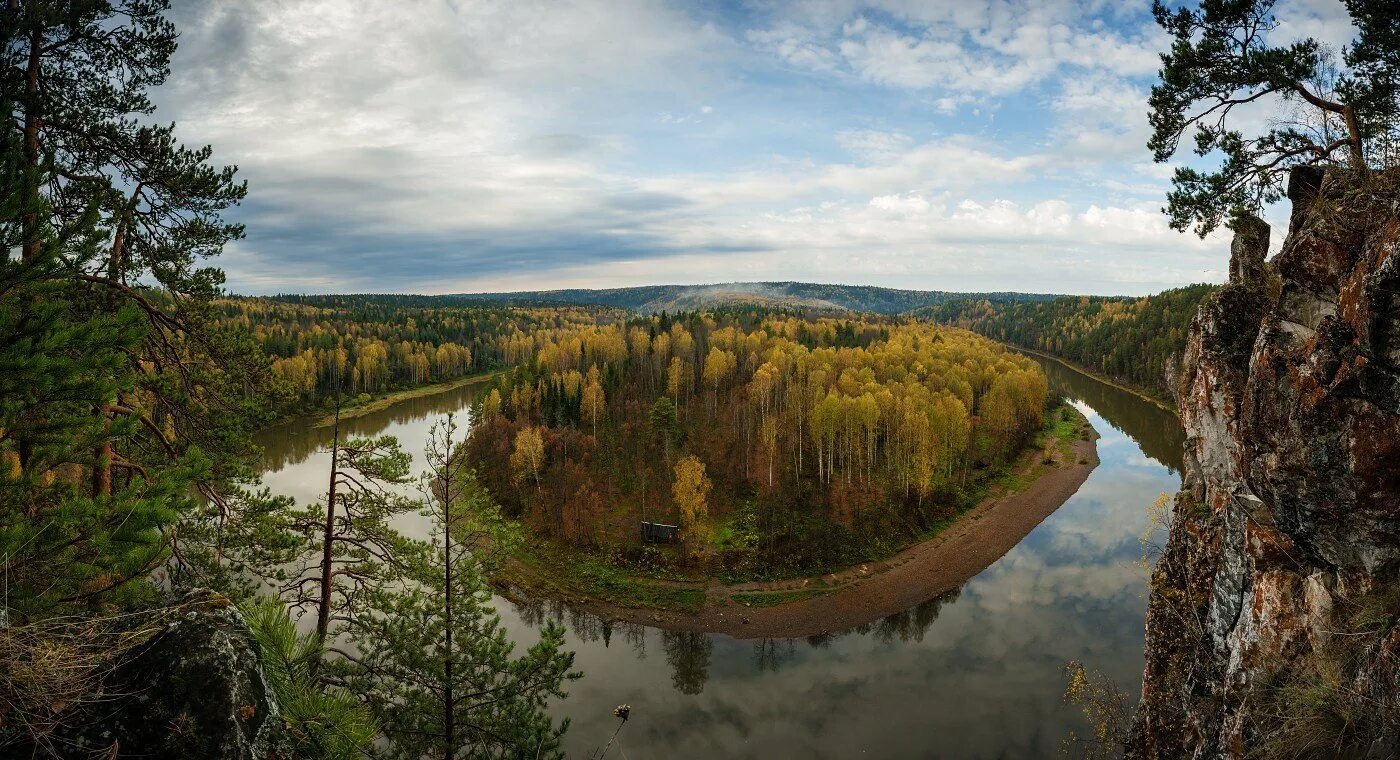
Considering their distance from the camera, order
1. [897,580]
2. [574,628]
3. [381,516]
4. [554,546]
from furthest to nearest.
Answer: [554,546]
[897,580]
[574,628]
[381,516]

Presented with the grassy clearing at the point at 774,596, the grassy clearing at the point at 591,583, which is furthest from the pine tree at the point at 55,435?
the grassy clearing at the point at 774,596

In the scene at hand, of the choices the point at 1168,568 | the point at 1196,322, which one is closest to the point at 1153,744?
the point at 1168,568

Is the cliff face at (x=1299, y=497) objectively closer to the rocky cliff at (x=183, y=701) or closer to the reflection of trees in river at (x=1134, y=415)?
the rocky cliff at (x=183, y=701)

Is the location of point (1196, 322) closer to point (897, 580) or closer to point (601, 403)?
point (897, 580)

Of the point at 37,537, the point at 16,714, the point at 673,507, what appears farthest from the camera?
the point at 673,507

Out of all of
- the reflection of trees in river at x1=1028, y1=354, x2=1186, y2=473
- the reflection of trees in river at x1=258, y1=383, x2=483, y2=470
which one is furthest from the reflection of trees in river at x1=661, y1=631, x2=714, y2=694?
the reflection of trees in river at x1=1028, y1=354, x2=1186, y2=473

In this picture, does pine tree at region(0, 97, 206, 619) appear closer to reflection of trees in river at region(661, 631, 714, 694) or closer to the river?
the river

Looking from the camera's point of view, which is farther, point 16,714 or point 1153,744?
point 1153,744
